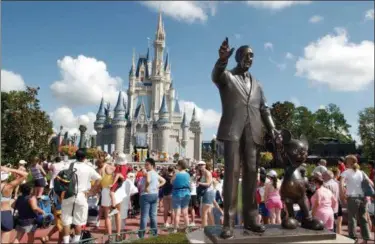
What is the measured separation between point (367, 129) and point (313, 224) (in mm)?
56738

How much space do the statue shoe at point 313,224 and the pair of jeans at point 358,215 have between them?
3067 millimetres

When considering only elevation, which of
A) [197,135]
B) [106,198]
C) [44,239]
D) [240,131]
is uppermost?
[197,135]

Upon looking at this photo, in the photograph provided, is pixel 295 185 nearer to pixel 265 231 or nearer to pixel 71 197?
pixel 265 231

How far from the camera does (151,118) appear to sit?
8969 centimetres

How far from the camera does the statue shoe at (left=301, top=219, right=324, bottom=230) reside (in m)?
5.07

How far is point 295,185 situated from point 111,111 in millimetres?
93833

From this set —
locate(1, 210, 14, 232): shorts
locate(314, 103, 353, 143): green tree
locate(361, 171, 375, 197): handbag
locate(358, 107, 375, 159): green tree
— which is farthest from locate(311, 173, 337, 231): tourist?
locate(314, 103, 353, 143): green tree

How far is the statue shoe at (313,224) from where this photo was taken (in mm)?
5074

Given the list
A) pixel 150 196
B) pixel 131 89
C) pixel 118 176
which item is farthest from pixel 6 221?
pixel 131 89

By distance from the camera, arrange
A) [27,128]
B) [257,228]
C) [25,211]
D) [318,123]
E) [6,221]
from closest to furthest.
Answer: [257,228], [6,221], [25,211], [27,128], [318,123]

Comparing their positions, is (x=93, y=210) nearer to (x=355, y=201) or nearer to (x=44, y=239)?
(x=44, y=239)

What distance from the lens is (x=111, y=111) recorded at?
9638cm

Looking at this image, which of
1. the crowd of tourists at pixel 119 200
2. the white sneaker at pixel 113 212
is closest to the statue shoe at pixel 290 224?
the crowd of tourists at pixel 119 200

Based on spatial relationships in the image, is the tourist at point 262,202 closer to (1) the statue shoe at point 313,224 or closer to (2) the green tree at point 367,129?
(1) the statue shoe at point 313,224
